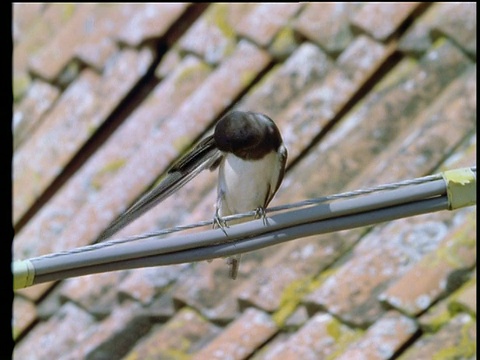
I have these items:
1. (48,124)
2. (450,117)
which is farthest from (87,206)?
(450,117)

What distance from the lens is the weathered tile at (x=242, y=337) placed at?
3150mm

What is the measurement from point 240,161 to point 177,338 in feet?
1.56

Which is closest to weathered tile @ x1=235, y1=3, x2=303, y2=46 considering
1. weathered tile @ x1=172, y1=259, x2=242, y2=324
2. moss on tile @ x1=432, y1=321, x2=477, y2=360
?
weathered tile @ x1=172, y1=259, x2=242, y2=324

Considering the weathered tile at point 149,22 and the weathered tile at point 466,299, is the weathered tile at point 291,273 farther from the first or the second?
the weathered tile at point 149,22

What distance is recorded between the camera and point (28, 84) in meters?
4.39

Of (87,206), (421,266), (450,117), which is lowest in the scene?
(421,266)

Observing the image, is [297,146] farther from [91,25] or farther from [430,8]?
[91,25]

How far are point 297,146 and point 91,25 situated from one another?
3.82ft

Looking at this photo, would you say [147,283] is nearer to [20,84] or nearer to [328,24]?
[328,24]

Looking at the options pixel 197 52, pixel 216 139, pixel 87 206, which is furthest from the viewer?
pixel 197 52

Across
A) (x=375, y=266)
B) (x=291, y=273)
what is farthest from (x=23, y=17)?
(x=375, y=266)

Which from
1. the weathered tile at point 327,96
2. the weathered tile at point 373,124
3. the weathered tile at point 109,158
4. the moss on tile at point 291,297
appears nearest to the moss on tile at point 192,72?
the weathered tile at point 109,158

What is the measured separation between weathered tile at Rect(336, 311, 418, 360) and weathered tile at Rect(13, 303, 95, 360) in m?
0.81

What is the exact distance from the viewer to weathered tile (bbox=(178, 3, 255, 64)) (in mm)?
3963
